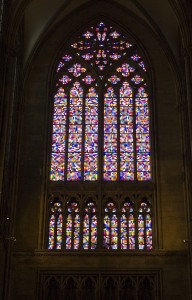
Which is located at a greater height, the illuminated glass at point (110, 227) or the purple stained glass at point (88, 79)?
the purple stained glass at point (88, 79)

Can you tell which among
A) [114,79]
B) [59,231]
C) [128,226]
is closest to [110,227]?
[128,226]

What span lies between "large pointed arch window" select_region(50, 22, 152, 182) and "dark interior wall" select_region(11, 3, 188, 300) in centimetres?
42

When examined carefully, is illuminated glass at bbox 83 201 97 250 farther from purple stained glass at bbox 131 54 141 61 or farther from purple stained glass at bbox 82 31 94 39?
purple stained glass at bbox 82 31 94 39

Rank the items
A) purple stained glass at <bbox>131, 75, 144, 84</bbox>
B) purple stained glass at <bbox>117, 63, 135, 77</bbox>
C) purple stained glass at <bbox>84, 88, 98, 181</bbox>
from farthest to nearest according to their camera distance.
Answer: purple stained glass at <bbox>117, 63, 135, 77</bbox> → purple stained glass at <bbox>131, 75, 144, 84</bbox> → purple stained glass at <bbox>84, 88, 98, 181</bbox>

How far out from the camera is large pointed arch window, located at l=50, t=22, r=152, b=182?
21875 mm

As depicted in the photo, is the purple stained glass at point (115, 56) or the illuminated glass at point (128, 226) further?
the purple stained glass at point (115, 56)

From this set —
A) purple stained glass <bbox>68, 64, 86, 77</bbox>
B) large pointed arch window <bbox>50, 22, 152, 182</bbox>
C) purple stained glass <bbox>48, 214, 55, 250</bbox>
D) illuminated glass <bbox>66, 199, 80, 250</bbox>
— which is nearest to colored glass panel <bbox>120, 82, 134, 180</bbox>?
large pointed arch window <bbox>50, 22, 152, 182</bbox>

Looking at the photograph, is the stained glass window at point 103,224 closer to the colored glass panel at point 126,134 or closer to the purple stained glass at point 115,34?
the colored glass panel at point 126,134
